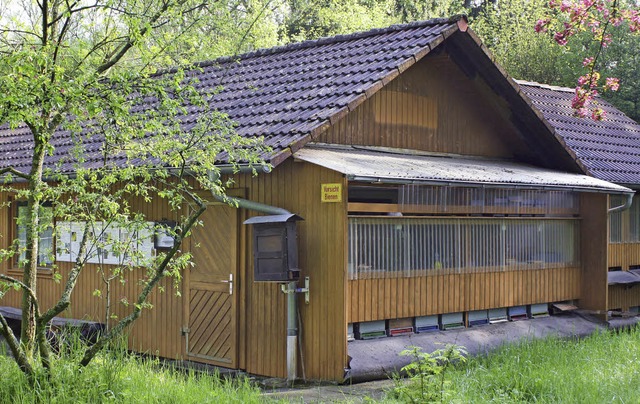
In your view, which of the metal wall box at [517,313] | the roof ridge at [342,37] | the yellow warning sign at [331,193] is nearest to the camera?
the yellow warning sign at [331,193]

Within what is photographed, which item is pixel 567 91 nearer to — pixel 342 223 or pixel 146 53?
pixel 342 223

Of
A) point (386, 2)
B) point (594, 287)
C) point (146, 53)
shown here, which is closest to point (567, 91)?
point (594, 287)

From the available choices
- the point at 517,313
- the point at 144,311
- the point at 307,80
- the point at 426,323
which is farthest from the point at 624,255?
the point at 144,311

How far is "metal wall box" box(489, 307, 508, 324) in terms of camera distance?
1327 centimetres

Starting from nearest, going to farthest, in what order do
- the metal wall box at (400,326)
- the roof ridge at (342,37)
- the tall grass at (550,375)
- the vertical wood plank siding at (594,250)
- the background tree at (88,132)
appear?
the background tree at (88,132) < the tall grass at (550,375) < the metal wall box at (400,326) < the roof ridge at (342,37) < the vertical wood plank siding at (594,250)

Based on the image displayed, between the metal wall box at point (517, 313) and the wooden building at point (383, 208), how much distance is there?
0.62 ft

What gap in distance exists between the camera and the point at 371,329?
37.2 ft

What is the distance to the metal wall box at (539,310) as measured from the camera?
14.1m

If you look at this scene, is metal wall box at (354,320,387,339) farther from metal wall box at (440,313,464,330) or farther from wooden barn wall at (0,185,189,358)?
wooden barn wall at (0,185,189,358)

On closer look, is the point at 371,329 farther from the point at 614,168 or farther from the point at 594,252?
the point at 614,168

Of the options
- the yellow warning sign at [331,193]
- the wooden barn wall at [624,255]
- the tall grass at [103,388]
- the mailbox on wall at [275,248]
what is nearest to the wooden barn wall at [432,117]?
the yellow warning sign at [331,193]

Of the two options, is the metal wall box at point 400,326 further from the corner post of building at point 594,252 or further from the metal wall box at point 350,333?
the corner post of building at point 594,252

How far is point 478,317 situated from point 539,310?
5.60ft

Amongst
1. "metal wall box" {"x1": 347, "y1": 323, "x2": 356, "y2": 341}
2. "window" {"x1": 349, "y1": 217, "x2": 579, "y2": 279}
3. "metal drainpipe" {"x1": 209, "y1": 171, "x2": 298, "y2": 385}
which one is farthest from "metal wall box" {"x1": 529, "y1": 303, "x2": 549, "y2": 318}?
"metal drainpipe" {"x1": 209, "y1": 171, "x2": 298, "y2": 385}
